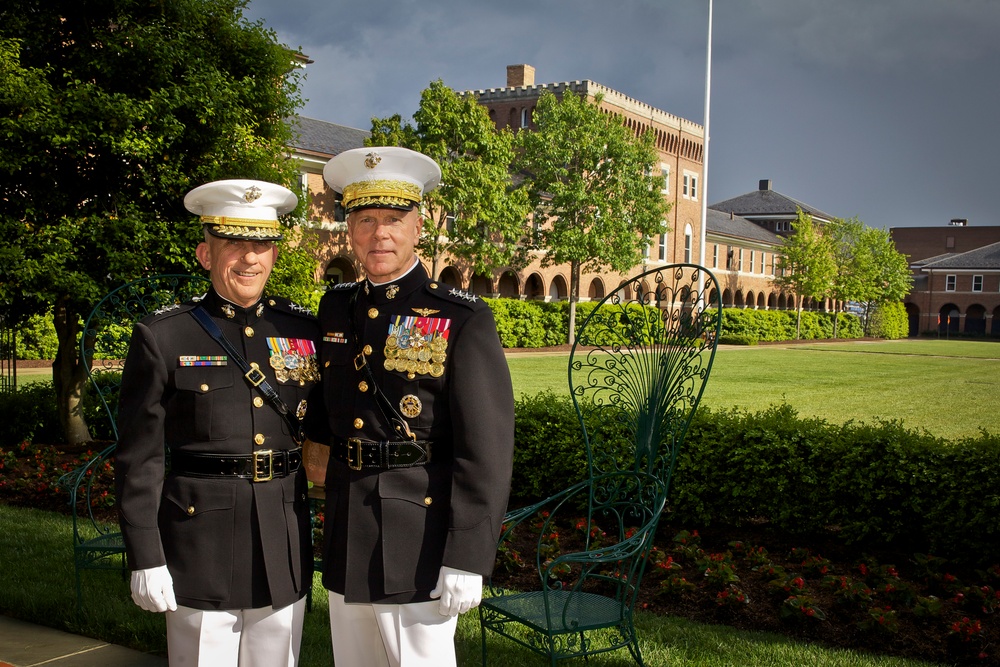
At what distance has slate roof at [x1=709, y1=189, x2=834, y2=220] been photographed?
8050 centimetres

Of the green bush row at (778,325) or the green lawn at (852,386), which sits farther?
the green bush row at (778,325)

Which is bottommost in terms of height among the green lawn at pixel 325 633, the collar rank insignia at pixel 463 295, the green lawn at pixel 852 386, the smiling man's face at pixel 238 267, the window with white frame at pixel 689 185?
Result: the green lawn at pixel 325 633

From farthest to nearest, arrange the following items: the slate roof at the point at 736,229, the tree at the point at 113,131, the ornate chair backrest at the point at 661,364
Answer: the slate roof at the point at 736,229 < the tree at the point at 113,131 < the ornate chair backrest at the point at 661,364

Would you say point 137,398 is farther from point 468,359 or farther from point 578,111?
point 578,111

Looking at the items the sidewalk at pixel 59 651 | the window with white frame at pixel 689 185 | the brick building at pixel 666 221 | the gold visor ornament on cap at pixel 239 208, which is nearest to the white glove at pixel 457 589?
the gold visor ornament on cap at pixel 239 208

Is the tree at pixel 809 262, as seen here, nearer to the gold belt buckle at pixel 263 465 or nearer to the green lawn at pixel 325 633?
the green lawn at pixel 325 633

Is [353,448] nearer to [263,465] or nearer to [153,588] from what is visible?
[263,465]

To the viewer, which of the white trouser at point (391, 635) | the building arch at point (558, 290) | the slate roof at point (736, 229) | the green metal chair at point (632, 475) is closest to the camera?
the white trouser at point (391, 635)

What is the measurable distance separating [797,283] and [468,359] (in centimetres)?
5606

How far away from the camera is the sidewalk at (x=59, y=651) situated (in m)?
4.25

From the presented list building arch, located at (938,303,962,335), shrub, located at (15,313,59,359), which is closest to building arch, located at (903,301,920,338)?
building arch, located at (938,303,962,335)

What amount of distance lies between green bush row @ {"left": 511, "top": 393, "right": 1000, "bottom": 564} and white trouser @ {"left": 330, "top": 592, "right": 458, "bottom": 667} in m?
3.74

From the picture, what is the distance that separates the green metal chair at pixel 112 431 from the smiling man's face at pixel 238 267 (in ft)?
6.89

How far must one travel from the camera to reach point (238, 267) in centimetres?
301
